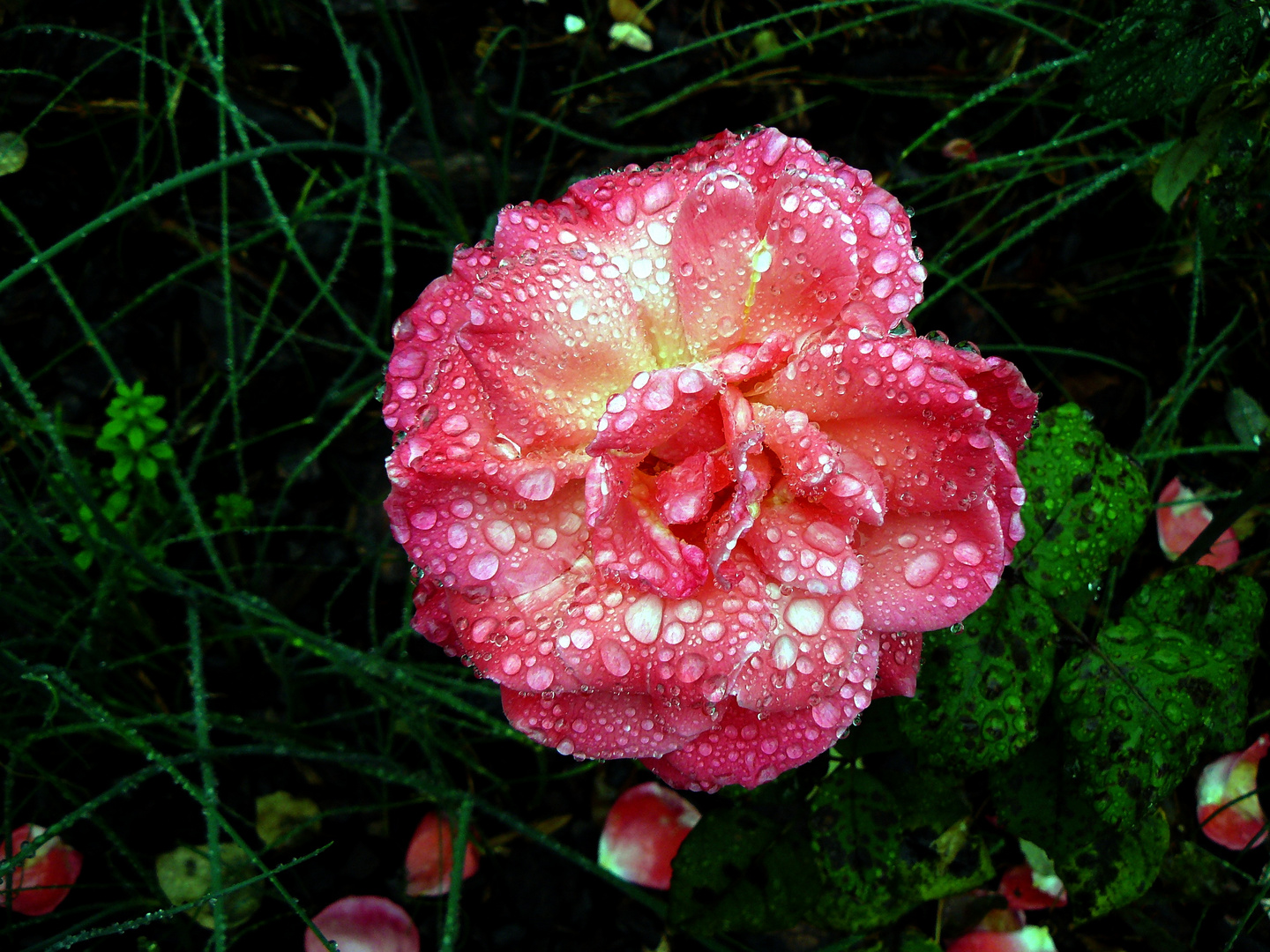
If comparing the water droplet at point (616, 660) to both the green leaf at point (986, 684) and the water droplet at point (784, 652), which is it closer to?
the water droplet at point (784, 652)

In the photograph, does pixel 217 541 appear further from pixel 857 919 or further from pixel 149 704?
pixel 857 919

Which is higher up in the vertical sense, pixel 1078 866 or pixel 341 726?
pixel 1078 866

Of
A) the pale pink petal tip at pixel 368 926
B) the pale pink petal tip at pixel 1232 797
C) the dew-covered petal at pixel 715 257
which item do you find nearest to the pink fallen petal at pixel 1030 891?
the pale pink petal tip at pixel 1232 797

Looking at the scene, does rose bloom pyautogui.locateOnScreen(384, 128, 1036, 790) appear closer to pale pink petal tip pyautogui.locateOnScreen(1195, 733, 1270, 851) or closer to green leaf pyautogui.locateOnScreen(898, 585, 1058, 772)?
green leaf pyautogui.locateOnScreen(898, 585, 1058, 772)

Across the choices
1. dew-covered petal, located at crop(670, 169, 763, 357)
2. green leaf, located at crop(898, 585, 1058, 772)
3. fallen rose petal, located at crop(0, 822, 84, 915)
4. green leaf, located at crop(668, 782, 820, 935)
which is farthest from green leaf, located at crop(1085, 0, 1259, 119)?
fallen rose petal, located at crop(0, 822, 84, 915)

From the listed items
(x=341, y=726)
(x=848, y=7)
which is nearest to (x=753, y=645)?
(x=341, y=726)

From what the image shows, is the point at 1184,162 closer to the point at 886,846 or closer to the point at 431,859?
the point at 886,846
